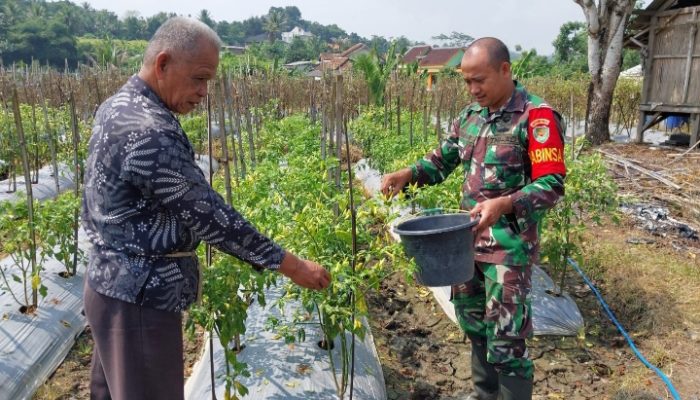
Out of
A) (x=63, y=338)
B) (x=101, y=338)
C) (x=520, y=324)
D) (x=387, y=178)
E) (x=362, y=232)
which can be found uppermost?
(x=387, y=178)

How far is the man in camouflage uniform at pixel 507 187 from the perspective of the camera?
2119mm

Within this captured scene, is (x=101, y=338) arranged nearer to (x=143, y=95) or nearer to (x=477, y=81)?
(x=143, y=95)

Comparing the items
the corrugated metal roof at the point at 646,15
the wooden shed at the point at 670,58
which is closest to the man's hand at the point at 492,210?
the wooden shed at the point at 670,58

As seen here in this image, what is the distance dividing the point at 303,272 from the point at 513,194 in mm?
969

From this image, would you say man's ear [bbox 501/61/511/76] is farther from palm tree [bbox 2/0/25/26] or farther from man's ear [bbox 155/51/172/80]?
palm tree [bbox 2/0/25/26]

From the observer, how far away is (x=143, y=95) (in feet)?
4.83

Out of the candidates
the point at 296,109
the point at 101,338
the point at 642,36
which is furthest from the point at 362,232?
the point at 296,109

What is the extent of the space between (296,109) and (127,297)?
1484cm

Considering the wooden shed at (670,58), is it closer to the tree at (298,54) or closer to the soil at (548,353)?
the soil at (548,353)

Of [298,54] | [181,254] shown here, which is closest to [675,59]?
[181,254]

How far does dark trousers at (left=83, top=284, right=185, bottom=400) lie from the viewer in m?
1.54

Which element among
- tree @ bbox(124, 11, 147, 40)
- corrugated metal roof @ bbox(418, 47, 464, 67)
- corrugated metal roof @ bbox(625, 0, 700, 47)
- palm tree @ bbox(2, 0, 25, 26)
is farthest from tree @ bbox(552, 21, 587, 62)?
tree @ bbox(124, 11, 147, 40)

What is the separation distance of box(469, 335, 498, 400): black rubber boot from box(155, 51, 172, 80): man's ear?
1860mm

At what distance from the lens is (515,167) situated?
2.25 m
